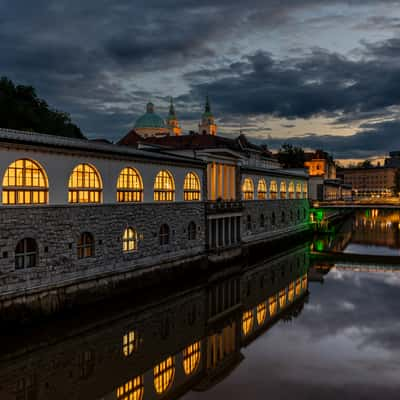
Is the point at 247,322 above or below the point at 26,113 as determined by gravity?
below

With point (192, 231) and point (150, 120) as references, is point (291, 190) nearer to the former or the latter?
point (192, 231)

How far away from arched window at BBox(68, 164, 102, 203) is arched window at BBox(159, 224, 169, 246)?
23.2ft

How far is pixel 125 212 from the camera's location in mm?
30281

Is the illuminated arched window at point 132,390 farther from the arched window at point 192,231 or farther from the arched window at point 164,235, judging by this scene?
the arched window at point 192,231

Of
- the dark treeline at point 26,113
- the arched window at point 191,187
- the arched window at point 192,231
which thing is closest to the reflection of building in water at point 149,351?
the arched window at point 192,231

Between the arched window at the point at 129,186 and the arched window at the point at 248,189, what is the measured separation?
66.1 feet

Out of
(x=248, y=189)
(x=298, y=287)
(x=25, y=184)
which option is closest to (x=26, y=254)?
(x=25, y=184)

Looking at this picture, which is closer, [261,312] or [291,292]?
[261,312]

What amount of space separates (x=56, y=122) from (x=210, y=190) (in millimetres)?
44684

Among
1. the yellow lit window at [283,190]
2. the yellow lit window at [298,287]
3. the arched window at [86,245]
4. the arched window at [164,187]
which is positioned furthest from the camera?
the yellow lit window at [283,190]

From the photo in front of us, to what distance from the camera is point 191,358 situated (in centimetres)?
2169

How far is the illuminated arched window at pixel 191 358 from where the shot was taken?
20.5 meters

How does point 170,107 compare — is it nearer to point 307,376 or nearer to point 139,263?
point 139,263

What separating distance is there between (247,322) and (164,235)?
983 cm
